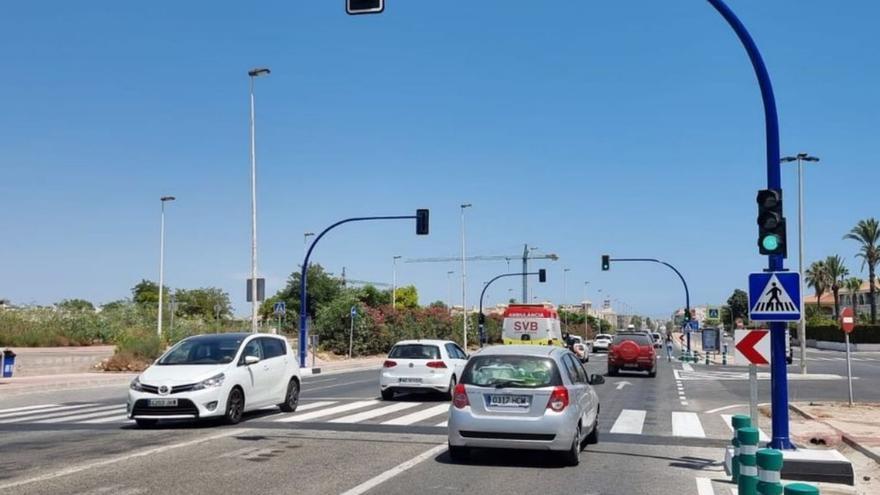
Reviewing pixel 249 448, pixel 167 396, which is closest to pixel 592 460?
pixel 249 448

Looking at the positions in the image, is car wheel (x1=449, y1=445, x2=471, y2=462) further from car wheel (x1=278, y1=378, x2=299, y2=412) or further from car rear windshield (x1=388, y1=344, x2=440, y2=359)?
car rear windshield (x1=388, y1=344, x2=440, y2=359)

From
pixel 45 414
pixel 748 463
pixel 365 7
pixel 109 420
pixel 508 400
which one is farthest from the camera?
pixel 45 414

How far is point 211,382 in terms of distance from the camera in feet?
44.9

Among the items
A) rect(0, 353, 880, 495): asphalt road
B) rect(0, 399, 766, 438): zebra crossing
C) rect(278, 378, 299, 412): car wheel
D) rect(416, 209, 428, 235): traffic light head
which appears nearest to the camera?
rect(0, 353, 880, 495): asphalt road

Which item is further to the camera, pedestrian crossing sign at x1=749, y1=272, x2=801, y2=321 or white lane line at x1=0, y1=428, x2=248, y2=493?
pedestrian crossing sign at x1=749, y1=272, x2=801, y2=321

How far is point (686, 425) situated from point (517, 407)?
6.40 m

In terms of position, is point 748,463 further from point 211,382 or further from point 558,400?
point 211,382

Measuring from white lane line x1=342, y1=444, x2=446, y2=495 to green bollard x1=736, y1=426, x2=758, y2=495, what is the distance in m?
3.75

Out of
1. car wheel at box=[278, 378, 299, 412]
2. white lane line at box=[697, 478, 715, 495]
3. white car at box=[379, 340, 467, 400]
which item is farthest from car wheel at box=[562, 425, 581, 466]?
white car at box=[379, 340, 467, 400]

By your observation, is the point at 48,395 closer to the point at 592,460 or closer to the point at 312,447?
the point at 312,447

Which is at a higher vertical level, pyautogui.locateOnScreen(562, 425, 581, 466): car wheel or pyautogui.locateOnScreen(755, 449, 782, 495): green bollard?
pyautogui.locateOnScreen(755, 449, 782, 495): green bollard

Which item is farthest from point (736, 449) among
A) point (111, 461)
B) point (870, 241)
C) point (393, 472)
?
point (870, 241)

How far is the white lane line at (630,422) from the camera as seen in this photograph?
47.0 ft

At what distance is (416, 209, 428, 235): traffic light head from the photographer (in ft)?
119
